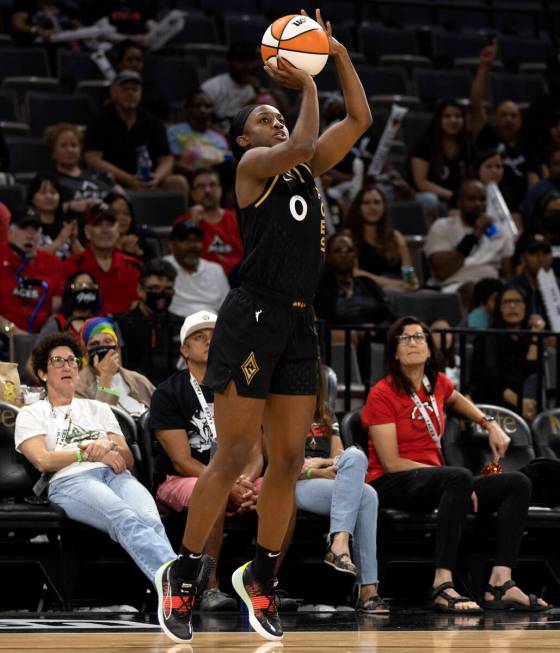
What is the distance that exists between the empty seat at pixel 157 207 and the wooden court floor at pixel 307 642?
6046 mm

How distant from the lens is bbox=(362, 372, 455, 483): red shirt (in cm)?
693

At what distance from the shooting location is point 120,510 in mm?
6105

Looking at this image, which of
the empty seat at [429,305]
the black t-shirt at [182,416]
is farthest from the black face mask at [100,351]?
the empty seat at [429,305]

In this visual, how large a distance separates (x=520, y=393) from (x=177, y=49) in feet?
20.8

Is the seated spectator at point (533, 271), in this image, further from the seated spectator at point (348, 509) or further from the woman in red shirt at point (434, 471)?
the seated spectator at point (348, 509)

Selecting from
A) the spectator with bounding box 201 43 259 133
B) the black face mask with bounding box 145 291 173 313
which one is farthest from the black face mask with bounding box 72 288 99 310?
the spectator with bounding box 201 43 259 133

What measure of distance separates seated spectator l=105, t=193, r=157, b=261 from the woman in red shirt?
288cm

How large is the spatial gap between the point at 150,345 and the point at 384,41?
25.2 feet

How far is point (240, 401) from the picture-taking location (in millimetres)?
4508

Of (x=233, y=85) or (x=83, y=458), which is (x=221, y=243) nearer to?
(x=233, y=85)

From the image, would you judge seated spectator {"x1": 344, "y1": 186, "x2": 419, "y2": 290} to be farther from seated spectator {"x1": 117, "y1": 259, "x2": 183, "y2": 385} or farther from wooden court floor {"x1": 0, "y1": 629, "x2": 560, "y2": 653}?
wooden court floor {"x1": 0, "y1": 629, "x2": 560, "y2": 653}

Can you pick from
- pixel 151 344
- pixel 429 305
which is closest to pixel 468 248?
pixel 429 305

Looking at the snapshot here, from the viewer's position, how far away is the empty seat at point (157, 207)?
1066cm

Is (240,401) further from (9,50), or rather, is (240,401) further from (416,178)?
(9,50)
